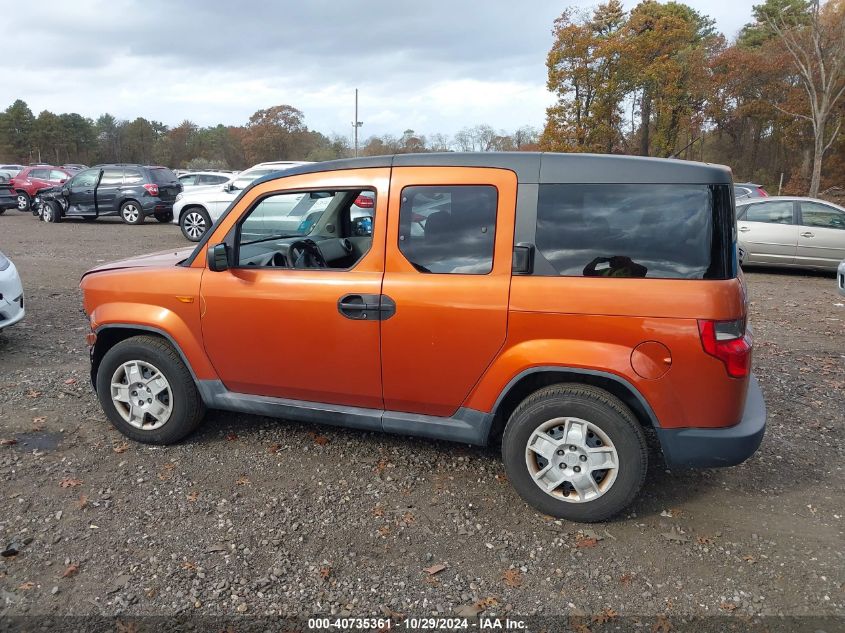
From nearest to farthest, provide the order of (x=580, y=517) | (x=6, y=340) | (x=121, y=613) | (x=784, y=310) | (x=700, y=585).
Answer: (x=121, y=613) → (x=700, y=585) → (x=580, y=517) → (x=6, y=340) → (x=784, y=310)

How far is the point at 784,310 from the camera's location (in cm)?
852

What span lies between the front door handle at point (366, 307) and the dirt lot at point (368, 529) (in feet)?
3.41

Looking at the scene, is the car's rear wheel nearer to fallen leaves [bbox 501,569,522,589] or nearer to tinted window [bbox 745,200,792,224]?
tinted window [bbox 745,200,792,224]

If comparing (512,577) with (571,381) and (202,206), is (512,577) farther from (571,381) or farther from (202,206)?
(202,206)

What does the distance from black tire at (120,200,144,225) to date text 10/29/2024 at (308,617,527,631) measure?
18.1 m

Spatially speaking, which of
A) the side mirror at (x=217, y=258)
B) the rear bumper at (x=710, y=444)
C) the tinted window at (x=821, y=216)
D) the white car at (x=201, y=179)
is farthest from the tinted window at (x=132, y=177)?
the rear bumper at (x=710, y=444)

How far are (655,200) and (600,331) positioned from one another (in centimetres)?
72

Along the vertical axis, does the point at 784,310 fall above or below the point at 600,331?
below

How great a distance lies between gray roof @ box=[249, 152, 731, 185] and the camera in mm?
3062

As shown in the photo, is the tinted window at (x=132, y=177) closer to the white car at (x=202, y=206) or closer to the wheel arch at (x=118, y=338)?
the white car at (x=202, y=206)

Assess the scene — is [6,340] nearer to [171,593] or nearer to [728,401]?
[171,593]

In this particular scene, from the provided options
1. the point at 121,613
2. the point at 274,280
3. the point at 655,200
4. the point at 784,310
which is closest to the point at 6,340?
the point at 274,280

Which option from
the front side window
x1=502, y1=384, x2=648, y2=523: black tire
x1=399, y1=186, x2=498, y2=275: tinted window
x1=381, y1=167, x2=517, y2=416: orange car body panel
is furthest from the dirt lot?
x1=399, y1=186, x2=498, y2=275: tinted window

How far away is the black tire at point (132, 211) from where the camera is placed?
18.3 m
